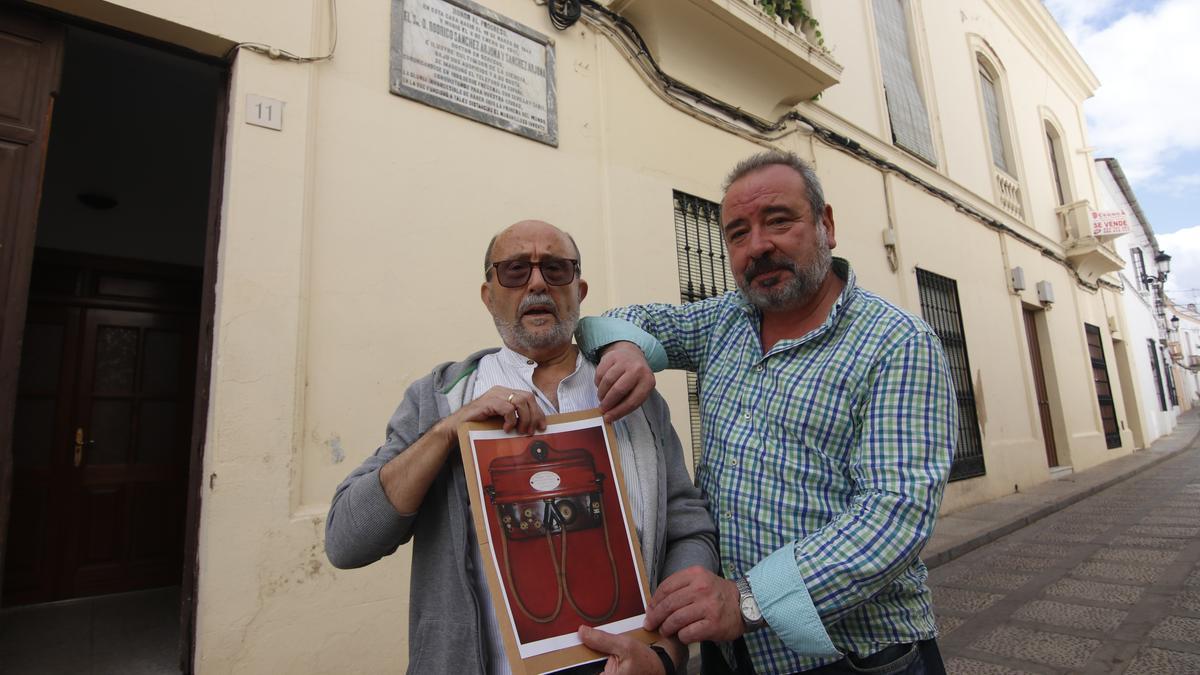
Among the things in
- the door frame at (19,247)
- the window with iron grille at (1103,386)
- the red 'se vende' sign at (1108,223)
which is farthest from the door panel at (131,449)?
the window with iron grille at (1103,386)

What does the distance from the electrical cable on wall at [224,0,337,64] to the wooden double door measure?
2985mm

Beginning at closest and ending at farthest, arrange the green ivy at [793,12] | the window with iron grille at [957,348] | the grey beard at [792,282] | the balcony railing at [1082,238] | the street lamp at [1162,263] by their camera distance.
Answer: the grey beard at [792,282]
the green ivy at [793,12]
the window with iron grille at [957,348]
the balcony railing at [1082,238]
the street lamp at [1162,263]

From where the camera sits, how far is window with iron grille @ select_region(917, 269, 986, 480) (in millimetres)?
7414

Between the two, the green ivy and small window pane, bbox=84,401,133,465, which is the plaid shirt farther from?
the green ivy

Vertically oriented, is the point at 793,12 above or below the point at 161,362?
above

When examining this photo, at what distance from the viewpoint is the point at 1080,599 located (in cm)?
381

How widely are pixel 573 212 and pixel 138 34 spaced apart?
7.81ft

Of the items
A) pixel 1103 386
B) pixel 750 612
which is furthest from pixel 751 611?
pixel 1103 386

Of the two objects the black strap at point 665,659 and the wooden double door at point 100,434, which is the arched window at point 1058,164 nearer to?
the black strap at point 665,659

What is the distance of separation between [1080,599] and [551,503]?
4.48 meters

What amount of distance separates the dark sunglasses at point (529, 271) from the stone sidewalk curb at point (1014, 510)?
331 centimetres

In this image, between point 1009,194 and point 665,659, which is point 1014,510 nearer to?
point 1009,194

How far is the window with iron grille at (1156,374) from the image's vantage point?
17.6 metres

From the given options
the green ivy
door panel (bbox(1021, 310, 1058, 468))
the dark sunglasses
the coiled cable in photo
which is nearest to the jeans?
the coiled cable in photo
